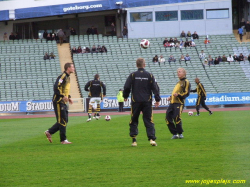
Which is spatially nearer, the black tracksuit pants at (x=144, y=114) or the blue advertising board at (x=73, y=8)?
the black tracksuit pants at (x=144, y=114)

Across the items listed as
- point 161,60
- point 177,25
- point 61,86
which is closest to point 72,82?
point 161,60

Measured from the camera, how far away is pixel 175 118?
48.7ft

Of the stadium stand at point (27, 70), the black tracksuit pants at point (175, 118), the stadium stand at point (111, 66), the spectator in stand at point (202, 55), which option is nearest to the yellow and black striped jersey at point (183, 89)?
the black tracksuit pants at point (175, 118)

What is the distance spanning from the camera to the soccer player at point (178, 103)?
47.8 ft

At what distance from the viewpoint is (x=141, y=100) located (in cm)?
1210

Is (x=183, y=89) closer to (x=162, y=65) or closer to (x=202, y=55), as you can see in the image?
(x=162, y=65)

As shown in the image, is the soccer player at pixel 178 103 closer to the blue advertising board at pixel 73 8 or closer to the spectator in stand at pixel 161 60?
the spectator in stand at pixel 161 60

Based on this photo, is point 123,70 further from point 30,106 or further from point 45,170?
point 45,170

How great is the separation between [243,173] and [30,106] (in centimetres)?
2968

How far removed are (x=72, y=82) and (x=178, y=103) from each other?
2921 cm

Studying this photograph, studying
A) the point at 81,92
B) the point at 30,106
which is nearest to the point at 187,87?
the point at 30,106

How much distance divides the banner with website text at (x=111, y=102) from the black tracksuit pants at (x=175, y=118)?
22.0 meters

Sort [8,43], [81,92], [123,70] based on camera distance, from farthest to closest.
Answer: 1. [8,43]
2. [123,70]
3. [81,92]

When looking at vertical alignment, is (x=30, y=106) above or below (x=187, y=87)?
below
